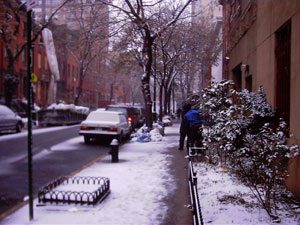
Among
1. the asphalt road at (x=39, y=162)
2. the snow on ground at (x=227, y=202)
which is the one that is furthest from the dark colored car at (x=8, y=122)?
the snow on ground at (x=227, y=202)

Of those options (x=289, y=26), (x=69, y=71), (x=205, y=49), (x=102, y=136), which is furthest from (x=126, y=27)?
(x=69, y=71)

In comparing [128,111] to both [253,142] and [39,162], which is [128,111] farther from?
[253,142]

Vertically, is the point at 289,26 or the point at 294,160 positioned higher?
the point at 289,26

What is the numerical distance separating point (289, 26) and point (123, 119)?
11.7 meters

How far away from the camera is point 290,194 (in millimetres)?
5492

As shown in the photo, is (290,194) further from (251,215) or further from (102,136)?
(102,136)

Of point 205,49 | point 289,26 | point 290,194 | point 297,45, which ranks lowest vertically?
point 290,194

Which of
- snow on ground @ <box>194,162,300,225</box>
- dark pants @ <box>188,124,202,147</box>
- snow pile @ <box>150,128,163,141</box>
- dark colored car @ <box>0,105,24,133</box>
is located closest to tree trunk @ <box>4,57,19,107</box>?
dark colored car @ <box>0,105,24,133</box>

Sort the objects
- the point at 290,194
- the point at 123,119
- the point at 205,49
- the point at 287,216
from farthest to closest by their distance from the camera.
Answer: the point at 205,49 → the point at 123,119 → the point at 290,194 → the point at 287,216

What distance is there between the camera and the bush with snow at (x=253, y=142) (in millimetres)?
5113

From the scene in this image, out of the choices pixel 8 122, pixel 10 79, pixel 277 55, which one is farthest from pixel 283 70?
pixel 10 79

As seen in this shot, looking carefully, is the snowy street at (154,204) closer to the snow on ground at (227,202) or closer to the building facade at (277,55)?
the snow on ground at (227,202)

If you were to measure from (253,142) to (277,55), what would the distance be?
10.2 feet

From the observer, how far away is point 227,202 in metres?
A: 5.83
